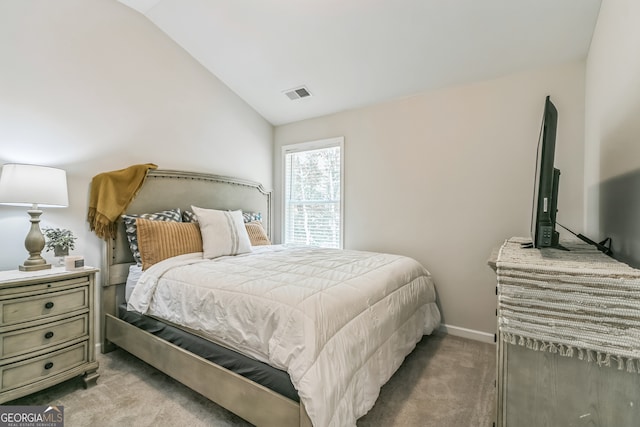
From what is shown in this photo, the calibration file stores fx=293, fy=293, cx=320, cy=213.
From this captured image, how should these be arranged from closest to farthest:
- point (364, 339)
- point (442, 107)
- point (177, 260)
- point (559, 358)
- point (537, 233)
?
point (559, 358)
point (537, 233)
point (364, 339)
point (177, 260)
point (442, 107)

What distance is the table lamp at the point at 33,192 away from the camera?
1789mm

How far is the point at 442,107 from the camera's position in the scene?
9.54 ft

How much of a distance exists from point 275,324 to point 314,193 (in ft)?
8.48

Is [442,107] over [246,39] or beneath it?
beneath

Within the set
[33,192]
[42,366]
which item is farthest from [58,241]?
[42,366]

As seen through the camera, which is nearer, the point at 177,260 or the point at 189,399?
the point at 189,399

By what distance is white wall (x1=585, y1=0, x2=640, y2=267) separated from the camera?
1245 mm

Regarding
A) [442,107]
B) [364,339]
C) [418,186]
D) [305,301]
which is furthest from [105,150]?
[442,107]

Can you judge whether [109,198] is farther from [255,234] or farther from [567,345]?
[567,345]

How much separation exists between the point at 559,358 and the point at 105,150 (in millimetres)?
3225

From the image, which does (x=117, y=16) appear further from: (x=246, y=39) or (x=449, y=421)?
(x=449, y=421)

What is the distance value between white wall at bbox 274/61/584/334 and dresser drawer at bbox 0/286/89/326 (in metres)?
2.52

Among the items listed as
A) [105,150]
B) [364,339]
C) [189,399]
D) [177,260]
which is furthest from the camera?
[105,150]

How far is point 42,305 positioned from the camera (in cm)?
177
